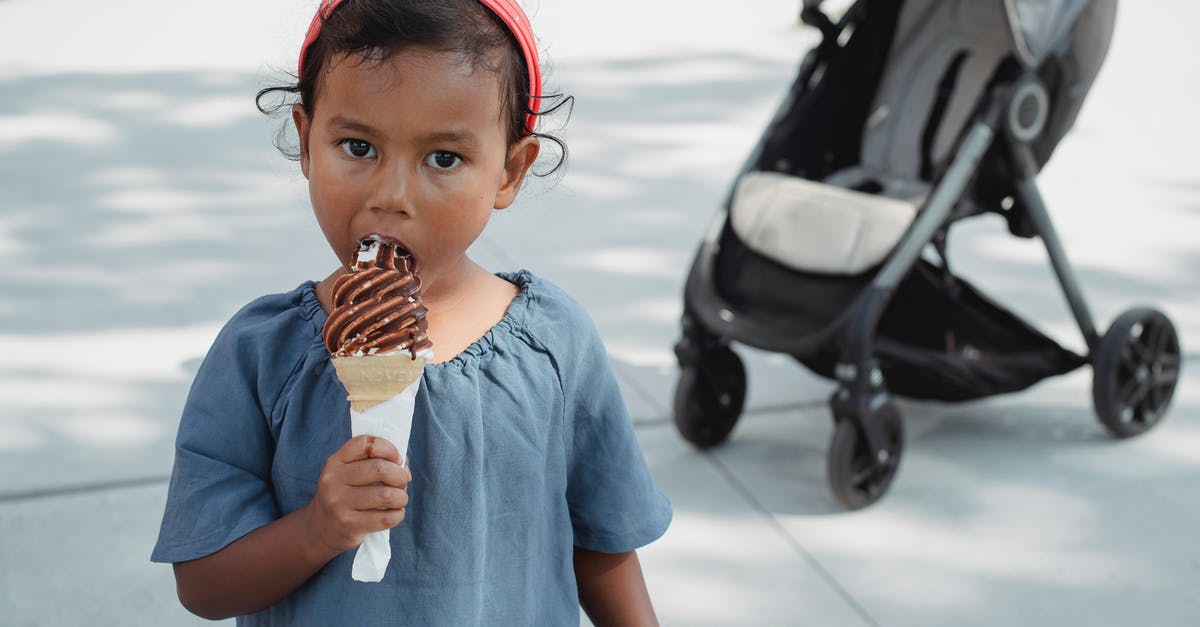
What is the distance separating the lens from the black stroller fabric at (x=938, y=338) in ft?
10.8

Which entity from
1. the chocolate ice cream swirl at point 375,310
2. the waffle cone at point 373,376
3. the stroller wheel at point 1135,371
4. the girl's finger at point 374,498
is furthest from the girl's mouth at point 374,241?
the stroller wheel at point 1135,371

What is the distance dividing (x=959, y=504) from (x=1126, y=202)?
8.10 feet

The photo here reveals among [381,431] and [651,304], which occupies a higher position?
[381,431]

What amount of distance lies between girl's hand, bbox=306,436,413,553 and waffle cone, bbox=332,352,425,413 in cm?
4

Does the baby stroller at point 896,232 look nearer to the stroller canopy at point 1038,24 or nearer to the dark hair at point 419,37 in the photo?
the stroller canopy at point 1038,24

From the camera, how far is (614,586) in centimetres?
Result: 171

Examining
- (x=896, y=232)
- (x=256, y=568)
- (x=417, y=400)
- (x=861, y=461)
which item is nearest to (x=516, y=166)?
Answer: (x=417, y=400)

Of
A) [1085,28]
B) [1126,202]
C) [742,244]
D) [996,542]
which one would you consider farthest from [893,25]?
[1126,202]

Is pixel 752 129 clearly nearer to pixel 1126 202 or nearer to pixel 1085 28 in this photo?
pixel 1126 202

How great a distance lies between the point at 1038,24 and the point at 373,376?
233 centimetres

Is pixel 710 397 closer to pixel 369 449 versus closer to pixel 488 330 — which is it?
pixel 488 330

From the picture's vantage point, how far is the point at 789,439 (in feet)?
11.7

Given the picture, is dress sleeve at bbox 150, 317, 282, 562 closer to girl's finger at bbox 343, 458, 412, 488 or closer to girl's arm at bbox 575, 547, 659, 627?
girl's finger at bbox 343, 458, 412, 488

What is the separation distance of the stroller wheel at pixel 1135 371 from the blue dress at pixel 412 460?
7.37 ft
